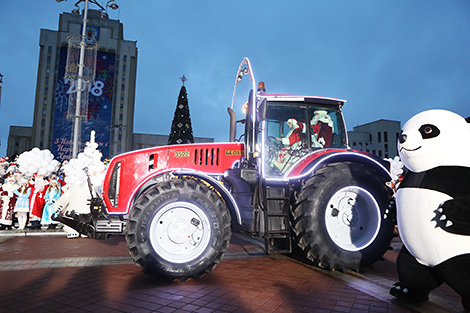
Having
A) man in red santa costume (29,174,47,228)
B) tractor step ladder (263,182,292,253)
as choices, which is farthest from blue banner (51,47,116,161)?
tractor step ladder (263,182,292,253)

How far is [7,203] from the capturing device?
29.1ft

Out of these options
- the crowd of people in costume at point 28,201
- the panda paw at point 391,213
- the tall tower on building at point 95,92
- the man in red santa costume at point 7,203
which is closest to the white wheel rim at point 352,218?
the panda paw at point 391,213

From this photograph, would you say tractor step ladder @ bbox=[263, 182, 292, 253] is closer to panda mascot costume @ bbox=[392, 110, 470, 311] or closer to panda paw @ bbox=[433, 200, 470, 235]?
panda mascot costume @ bbox=[392, 110, 470, 311]

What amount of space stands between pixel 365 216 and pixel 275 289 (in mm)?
1844

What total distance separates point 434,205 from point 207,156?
9.63ft

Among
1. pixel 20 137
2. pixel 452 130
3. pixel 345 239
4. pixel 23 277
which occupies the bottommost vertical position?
pixel 23 277

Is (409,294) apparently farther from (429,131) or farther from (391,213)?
(429,131)

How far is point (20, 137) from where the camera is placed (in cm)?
5122

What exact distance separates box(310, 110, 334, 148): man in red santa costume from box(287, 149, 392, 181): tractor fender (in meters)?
0.27

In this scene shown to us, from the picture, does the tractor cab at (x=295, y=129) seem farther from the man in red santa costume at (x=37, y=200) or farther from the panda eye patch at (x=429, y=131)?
the man in red santa costume at (x=37, y=200)

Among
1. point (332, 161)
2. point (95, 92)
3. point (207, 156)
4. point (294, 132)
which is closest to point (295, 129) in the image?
point (294, 132)

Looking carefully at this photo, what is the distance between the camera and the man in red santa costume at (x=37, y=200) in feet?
29.2

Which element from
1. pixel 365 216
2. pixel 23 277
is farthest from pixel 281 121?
pixel 23 277

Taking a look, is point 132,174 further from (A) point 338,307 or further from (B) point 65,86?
(B) point 65,86
